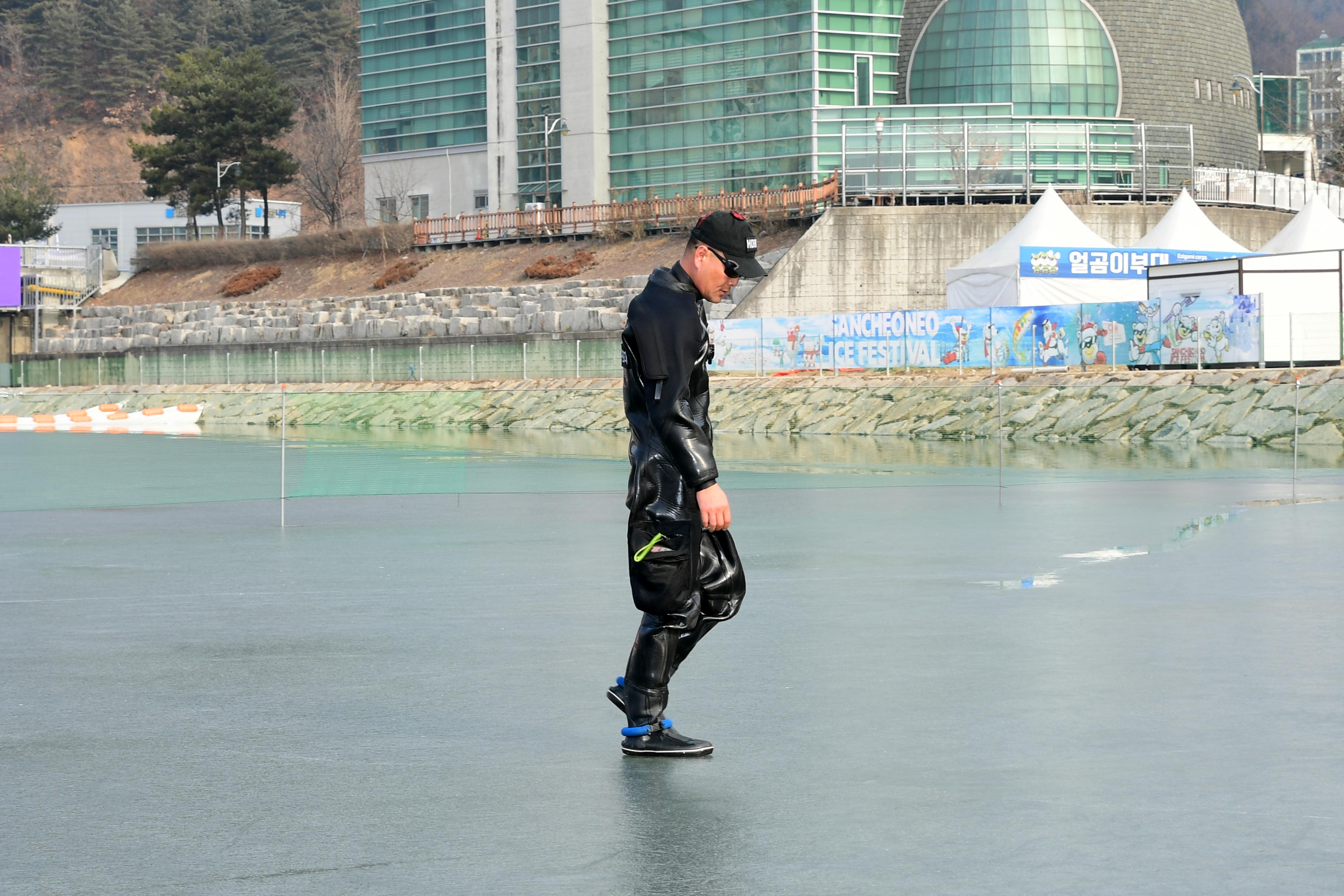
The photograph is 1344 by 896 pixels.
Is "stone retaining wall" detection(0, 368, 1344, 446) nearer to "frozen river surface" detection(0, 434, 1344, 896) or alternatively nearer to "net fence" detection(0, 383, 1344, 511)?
"net fence" detection(0, 383, 1344, 511)

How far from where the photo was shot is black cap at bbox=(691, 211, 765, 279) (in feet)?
20.9

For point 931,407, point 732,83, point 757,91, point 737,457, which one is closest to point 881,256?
point 757,91

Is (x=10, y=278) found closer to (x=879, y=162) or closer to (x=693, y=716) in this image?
(x=879, y=162)

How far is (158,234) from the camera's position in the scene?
115812 mm

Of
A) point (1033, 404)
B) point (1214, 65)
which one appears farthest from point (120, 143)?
point (1033, 404)

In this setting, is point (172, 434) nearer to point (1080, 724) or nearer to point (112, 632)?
point (112, 632)

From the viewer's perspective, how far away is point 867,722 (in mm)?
6922

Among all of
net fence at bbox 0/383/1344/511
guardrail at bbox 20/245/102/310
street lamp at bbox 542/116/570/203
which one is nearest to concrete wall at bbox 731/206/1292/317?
net fence at bbox 0/383/1344/511

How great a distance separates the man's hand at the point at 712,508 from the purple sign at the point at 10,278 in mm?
77348

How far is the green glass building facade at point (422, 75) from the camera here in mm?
81062

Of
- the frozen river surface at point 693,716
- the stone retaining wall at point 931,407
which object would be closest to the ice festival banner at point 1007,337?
the stone retaining wall at point 931,407

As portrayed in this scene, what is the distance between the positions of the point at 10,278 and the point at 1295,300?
61068 mm

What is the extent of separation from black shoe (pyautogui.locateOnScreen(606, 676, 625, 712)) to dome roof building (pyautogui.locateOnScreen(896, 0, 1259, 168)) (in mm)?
71292

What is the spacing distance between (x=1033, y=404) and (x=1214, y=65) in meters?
55.0
